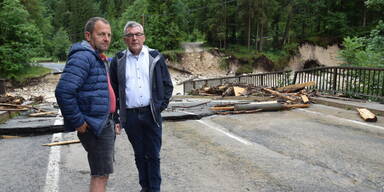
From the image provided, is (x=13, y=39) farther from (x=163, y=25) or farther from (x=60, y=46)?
(x=60, y=46)

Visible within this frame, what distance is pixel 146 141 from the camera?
3.57 metres

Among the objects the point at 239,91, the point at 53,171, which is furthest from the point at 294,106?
the point at 53,171

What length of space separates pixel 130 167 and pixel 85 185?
82 centimetres

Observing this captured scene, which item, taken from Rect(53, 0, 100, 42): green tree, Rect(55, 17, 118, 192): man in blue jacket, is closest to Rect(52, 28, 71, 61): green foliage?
Rect(53, 0, 100, 42): green tree

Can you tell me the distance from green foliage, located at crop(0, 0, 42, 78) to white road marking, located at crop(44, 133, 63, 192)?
29187 millimetres

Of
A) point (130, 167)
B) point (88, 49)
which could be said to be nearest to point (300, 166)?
point (130, 167)

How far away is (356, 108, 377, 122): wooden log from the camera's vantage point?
7410 mm

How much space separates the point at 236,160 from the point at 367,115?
461 cm

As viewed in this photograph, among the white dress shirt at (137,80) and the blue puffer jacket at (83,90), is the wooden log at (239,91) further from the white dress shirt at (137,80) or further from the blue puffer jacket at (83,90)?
the blue puffer jacket at (83,90)

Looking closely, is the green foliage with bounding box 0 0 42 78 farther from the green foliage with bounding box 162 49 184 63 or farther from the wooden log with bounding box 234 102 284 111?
the wooden log with bounding box 234 102 284 111

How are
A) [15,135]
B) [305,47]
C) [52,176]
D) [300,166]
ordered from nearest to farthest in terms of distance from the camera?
[52,176]
[300,166]
[15,135]
[305,47]

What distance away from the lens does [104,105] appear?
2.82 m

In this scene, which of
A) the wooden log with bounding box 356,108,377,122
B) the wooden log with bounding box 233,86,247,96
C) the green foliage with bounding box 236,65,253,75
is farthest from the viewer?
the green foliage with bounding box 236,65,253,75

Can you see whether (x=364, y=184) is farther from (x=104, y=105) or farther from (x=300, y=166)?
(x=104, y=105)
